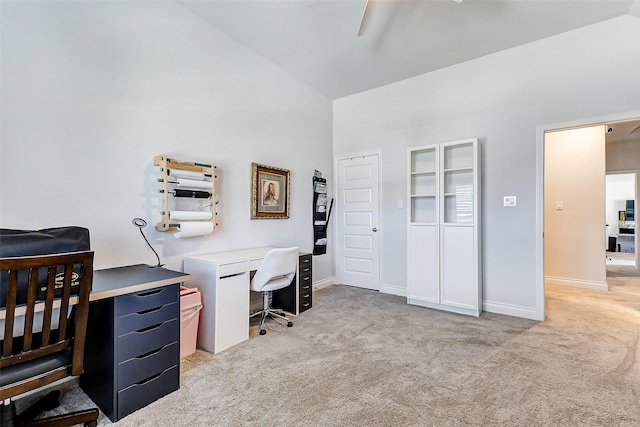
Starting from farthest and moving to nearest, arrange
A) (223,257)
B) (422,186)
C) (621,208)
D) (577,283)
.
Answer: (621,208) → (577,283) → (422,186) → (223,257)

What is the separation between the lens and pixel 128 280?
182 cm

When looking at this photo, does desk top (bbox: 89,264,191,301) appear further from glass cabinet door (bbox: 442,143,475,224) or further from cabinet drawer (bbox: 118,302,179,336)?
glass cabinet door (bbox: 442,143,475,224)

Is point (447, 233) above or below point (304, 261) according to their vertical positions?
A: above

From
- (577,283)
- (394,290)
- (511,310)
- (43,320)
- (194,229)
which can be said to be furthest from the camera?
(577,283)

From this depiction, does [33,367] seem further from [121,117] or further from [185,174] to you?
[121,117]

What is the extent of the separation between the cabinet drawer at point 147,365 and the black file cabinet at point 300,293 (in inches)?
62.0

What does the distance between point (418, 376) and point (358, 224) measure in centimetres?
272

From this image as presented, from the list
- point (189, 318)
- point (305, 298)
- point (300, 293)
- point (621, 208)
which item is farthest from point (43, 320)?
point (621, 208)

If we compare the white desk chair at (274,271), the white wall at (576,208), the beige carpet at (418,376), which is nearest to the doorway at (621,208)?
the white wall at (576,208)

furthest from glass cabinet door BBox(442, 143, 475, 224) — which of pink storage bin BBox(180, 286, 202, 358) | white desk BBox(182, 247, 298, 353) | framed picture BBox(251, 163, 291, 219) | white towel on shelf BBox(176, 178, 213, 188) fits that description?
pink storage bin BBox(180, 286, 202, 358)

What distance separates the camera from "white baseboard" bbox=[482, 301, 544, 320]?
3219mm

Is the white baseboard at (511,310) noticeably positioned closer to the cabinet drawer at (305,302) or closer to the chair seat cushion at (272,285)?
the cabinet drawer at (305,302)

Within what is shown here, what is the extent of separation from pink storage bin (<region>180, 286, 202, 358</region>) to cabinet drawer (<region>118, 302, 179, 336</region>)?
44cm

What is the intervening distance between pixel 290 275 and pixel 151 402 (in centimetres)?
158
